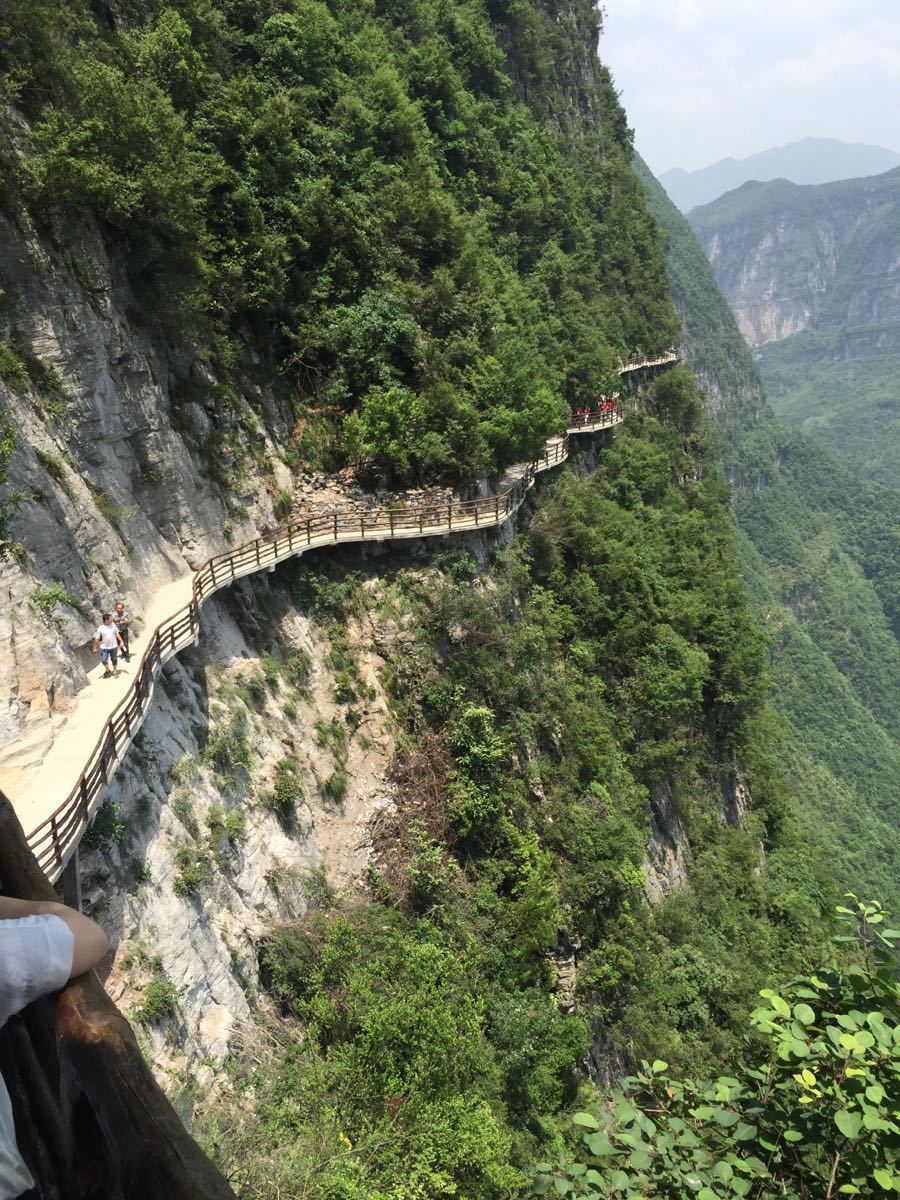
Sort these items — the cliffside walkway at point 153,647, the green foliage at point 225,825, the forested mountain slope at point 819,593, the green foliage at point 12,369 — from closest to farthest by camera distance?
the cliffside walkway at point 153,647
the green foliage at point 12,369
the green foliage at point 225,825
the forested mountain slope at point 819,593

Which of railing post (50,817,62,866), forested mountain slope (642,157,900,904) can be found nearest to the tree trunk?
railing post (50,817,62,866)

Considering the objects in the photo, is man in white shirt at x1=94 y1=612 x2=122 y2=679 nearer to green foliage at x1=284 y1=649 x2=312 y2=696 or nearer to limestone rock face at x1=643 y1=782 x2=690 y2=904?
green foliage at x1=284 y1=649 x2=312 y2=696

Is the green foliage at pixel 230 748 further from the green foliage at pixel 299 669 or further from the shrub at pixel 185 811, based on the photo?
the green foliage at pixel 299 669

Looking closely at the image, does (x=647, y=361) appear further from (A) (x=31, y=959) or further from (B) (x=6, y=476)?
(A) (x=31, y=959)

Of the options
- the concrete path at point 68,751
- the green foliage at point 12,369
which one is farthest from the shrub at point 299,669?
the green foliage at point 12,369

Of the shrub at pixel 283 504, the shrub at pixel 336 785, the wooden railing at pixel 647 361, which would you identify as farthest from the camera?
the wooden railing at pixel 647 361

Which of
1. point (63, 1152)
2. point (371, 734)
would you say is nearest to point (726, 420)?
point (371, 734)

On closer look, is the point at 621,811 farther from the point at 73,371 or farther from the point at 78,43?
the point at 78,43
